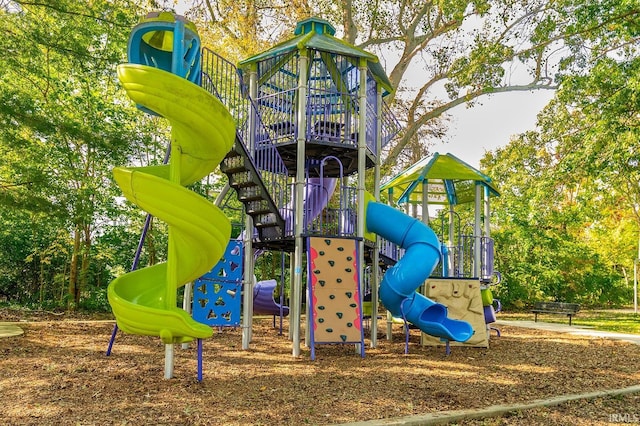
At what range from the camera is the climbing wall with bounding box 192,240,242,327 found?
916 cm

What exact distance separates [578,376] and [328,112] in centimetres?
615

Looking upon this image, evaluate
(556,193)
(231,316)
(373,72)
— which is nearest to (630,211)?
(556,193)

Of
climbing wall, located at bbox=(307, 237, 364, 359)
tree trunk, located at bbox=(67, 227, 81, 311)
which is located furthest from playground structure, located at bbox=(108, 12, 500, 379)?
tree trunk, located at bbox=(67, 227, 81, 311)

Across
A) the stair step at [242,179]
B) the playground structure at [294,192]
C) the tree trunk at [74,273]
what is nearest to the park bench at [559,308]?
the playground structure at [294,192]

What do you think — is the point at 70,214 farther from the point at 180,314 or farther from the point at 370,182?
the point at 370,182

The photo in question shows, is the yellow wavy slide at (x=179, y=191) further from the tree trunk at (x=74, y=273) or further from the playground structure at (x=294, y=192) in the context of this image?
the tree trunk at (x=74, y=273)

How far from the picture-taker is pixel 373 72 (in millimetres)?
10016

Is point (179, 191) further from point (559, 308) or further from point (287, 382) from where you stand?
point (559, 308)

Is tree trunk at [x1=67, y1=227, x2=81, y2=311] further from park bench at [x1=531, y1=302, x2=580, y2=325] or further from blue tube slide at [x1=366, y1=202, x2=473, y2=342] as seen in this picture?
park bench at [x1=531, y1=302, x2=580, y2=325]

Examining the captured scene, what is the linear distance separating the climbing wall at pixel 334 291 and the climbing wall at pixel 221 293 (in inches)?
61.2

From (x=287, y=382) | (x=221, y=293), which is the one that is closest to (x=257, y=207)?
(x=221, y=293)

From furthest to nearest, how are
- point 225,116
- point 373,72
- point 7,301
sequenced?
point 7,301
point 373,72
point 225,116

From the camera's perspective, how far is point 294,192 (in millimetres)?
9570

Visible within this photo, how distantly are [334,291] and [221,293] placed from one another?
2.09m
